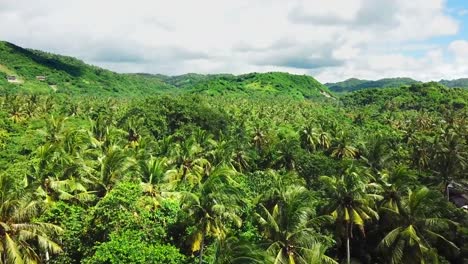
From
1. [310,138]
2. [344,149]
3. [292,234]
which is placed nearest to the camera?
[292,234]

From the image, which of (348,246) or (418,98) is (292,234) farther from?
(418,98)

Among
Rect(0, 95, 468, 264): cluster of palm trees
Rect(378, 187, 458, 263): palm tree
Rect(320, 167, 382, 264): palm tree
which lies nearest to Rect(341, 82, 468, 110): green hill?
Rect(0, 95, 468, 264): cluster of palm trees

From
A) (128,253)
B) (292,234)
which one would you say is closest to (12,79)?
(128,253)

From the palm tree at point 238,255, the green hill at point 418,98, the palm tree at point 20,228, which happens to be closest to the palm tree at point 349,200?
the palm tree at point 238,255

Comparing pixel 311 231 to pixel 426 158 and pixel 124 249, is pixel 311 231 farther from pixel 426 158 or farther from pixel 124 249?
pixel 426 158

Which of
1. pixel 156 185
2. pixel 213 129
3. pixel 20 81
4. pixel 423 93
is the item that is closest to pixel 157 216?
pixel 156 185

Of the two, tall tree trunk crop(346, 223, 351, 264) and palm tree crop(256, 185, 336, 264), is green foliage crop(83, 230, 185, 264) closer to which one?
palm tree crop(256, 185, 336, 264)
